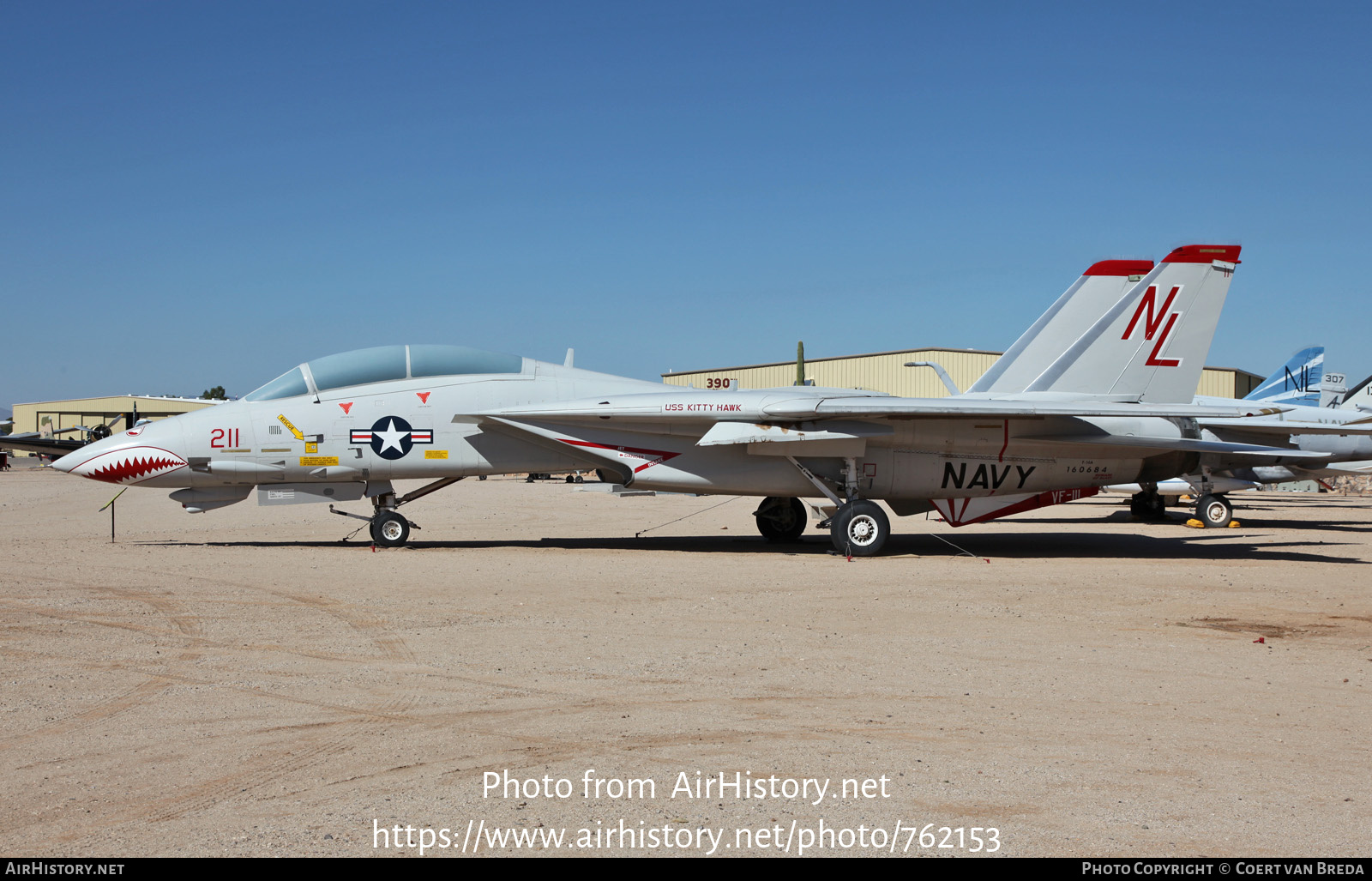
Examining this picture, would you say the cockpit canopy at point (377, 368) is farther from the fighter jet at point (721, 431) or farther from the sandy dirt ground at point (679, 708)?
the sandy dirt ground at point (679, 708)

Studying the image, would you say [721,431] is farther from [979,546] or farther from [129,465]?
[129,465]

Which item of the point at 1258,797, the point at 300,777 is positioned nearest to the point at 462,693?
the point at 300,777

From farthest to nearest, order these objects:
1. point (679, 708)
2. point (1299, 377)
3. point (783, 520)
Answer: point (1299, 377) < point (783, 520) < point (679, 708)

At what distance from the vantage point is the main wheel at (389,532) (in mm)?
13492

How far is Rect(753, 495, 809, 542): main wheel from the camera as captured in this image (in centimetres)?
1527

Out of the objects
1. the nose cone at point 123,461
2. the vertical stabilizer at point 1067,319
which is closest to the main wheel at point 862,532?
the vertical stabilizer at point 1067,319

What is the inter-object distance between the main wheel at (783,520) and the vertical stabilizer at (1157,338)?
4.03 m

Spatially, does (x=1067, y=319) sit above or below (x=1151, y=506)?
above

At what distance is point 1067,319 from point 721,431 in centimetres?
558

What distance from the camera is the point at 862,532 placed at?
42.1 feet

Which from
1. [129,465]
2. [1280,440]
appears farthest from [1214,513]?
[129,465]

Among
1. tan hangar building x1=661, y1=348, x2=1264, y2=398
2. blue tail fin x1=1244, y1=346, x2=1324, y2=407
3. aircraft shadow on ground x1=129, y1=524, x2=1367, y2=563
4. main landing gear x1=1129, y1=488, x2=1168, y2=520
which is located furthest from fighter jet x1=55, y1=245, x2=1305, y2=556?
tan hangar building x1=661, y1=348, x2=1264, y2=398

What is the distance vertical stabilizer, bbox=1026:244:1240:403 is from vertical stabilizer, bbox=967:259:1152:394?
160 mm

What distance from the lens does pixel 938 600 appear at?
9.07 metres
